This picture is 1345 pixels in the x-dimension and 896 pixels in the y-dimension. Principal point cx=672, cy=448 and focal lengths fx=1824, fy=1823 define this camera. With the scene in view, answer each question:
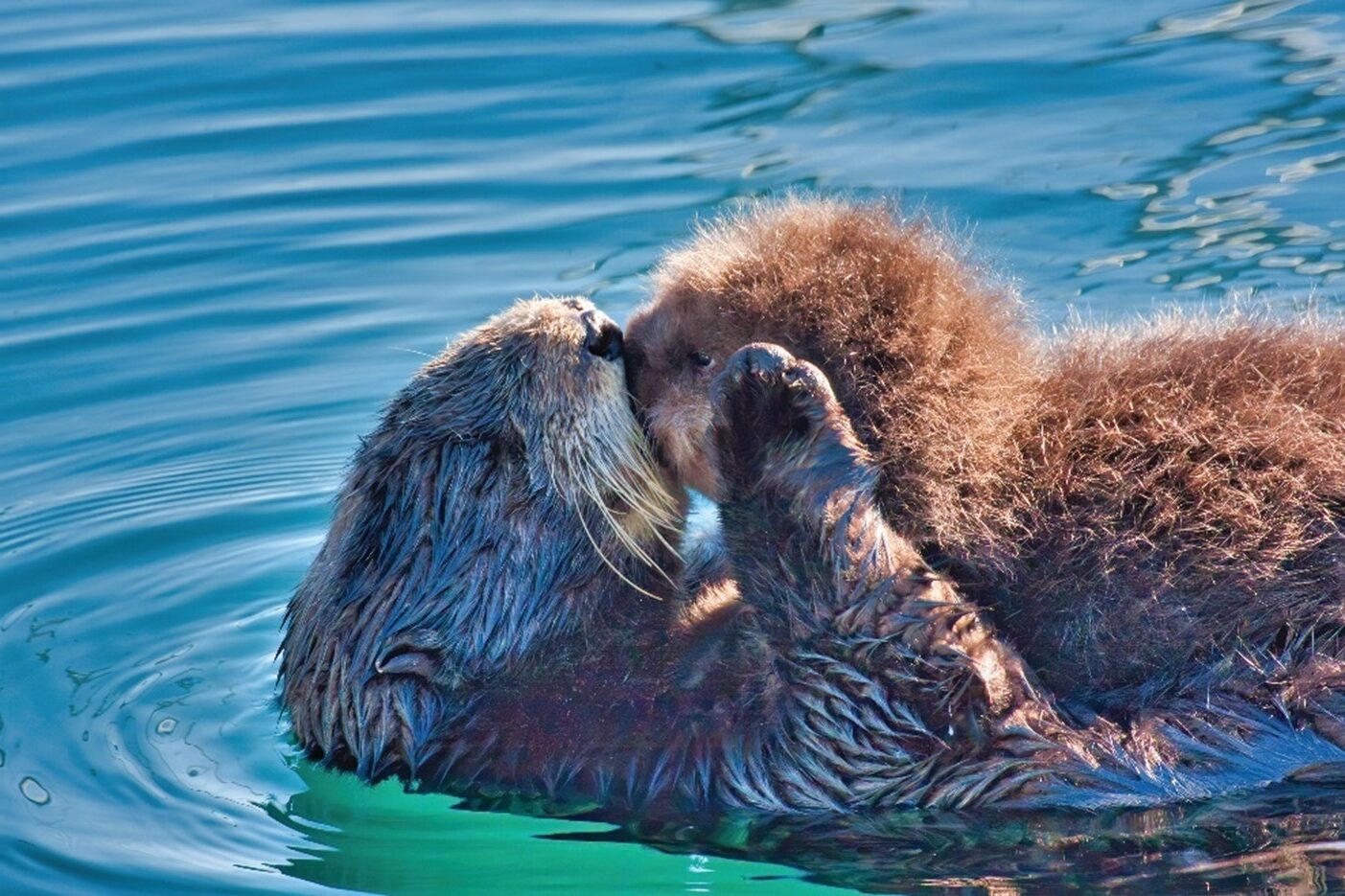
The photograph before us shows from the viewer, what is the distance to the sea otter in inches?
153

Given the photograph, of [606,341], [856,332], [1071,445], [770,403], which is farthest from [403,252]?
[1071,445]

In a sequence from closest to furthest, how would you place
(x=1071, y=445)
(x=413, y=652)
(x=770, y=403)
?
(x=770, y=403) < (x=1071, y=445) < (x=413, y=652)

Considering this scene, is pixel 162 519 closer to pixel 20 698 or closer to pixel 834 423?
pixel 20 698

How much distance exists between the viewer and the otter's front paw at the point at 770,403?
392 centimetres

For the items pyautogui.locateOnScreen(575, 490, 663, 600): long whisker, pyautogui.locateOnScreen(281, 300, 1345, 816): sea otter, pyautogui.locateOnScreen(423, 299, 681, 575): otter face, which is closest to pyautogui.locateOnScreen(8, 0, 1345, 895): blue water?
pyautogui.locateOnScreen(281, 300, 1345, 816): sea otter

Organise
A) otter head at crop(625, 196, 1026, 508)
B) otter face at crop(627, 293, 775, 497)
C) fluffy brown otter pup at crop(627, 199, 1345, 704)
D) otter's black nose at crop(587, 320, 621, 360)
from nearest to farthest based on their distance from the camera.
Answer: fluffy brown otter pup at crop(627, 199, 1345, 704)
otter head at crop(625, 196, 1026, 508)
otter face at crop(627, 293, 775, 497)
otter's black nose at crop(587, 320, 621, 360)

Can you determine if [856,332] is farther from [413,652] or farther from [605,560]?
[413,652]

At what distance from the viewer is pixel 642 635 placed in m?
4.35

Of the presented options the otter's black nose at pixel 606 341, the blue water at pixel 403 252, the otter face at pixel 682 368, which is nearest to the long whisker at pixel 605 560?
the otter face at pixel 682 368

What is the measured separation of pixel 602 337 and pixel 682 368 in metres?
0.21

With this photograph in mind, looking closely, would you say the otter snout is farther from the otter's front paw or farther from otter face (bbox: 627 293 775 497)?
the otter's front paw

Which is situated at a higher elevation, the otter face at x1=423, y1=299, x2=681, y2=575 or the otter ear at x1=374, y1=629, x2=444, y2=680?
the otter face at x1=423, y1=299, x2=681, y2=575

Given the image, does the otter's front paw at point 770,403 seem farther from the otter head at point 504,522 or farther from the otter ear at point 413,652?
the otter ear at point 413,652

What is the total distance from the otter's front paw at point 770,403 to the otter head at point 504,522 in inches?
17.1
